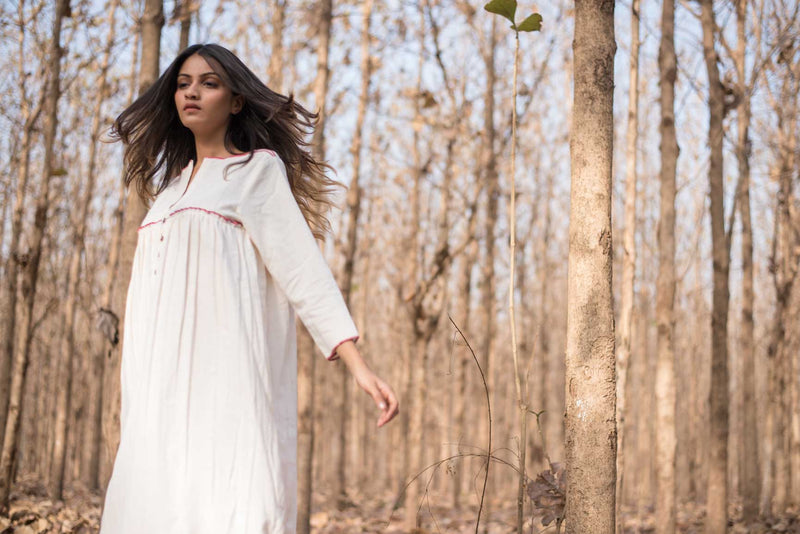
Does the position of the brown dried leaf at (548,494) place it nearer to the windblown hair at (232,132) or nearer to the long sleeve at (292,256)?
the windblown hair at (232,132)

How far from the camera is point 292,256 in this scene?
1890mm

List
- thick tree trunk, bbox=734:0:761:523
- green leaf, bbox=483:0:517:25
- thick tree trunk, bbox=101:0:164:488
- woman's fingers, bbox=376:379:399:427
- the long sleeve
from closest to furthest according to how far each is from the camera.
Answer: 1. woman's fingers, bbox=376:379:399:427
2. the long sleeve
3. green leaf, bbox=483:0:517:25
4. thick tree trunk, bbox=101:0:164:488
5. thick tree trunk, bbox=734:0:761:523

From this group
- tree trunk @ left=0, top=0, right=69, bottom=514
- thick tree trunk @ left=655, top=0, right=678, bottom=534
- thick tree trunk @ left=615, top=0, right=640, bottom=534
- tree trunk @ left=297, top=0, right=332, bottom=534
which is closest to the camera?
thick tree trunk @ left=615, top=0, right=640, bottom=534

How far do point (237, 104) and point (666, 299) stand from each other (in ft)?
14.3

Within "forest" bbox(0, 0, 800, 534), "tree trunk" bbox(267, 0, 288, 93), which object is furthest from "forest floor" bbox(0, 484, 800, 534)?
"tree trunk" bbox(267, 0, 288, 93)

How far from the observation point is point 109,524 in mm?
1727

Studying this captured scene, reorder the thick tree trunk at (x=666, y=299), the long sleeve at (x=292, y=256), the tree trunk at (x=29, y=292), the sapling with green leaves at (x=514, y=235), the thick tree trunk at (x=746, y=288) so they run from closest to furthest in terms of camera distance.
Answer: the long sleeve at (x=292, y=256) → the sapling with green leaves at (x=514, y=235) → the tree trunk at (x=29, y=292) → the thick tree trunk at (x=666, y=299) → the thick tree trunk at (x=746, y=288)

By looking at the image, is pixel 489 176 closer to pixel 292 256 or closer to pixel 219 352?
pixel 292 256

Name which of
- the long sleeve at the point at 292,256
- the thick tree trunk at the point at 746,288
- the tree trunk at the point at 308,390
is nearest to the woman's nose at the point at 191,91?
the long sleeve at the point at 292,256

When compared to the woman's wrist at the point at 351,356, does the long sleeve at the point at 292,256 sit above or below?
above

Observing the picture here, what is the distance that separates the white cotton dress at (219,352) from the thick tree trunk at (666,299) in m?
4.40

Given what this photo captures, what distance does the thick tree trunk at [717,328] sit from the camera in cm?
579

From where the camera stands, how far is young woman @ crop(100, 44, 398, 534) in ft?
5.60

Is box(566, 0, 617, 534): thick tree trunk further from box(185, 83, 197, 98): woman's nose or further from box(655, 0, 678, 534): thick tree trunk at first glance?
box(655, 0, 678, 534): thick tree trunk
